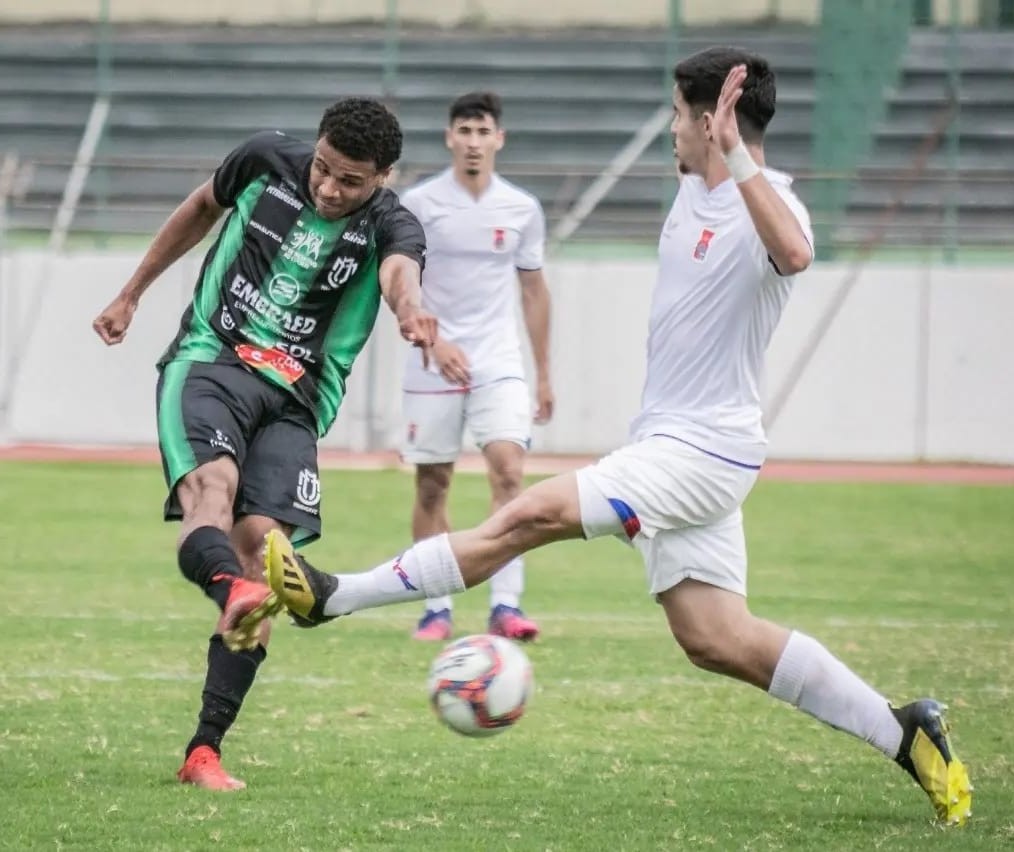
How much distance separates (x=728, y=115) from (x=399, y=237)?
1.37m

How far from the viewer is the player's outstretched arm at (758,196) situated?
17.4ft

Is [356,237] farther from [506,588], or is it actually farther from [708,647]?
[506,588]

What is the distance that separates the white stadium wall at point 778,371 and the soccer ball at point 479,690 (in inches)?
516

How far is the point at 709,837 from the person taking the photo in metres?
5.29

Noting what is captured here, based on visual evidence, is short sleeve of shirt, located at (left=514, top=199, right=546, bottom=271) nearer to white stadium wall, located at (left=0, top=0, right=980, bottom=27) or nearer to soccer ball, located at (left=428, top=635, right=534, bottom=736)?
soccer ball, located at (left=428, top=635, right=534, bottom=736)

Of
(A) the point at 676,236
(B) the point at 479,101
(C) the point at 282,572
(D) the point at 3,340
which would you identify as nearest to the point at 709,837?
(C) the point at 282,572

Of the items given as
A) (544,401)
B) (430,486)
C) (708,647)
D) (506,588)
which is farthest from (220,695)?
(544,401)

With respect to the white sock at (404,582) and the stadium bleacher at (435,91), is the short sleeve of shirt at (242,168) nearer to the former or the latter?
the white sock at (404,582)

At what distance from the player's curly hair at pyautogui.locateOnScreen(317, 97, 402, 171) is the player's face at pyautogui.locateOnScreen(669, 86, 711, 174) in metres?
0.96

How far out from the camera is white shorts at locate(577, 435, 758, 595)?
5.44 metres

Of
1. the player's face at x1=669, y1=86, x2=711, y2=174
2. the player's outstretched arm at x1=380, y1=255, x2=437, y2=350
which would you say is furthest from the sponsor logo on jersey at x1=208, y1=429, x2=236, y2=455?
the player's face at x1=669, y1=86, x2=711, y2=174

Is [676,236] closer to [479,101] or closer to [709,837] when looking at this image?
[709,837]

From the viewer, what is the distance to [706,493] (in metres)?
5.52

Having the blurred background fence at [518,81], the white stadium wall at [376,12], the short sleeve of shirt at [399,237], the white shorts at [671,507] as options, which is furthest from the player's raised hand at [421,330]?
the white stadium wall at [376,12]
